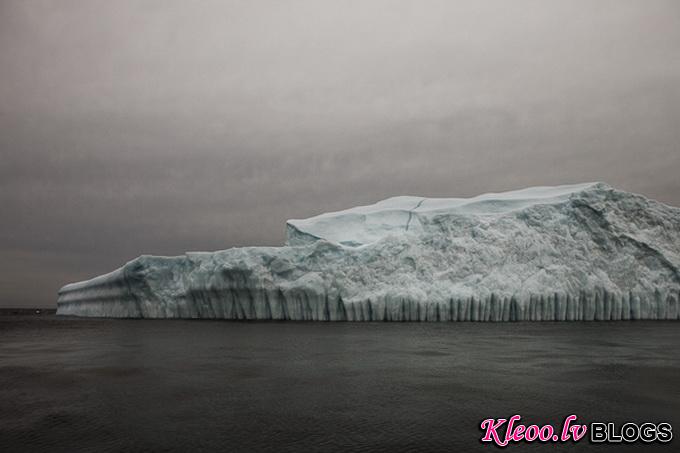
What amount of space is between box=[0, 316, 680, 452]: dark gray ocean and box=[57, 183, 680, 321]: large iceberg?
22.1 ft

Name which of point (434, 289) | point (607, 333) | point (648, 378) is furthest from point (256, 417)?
point (434, 289)

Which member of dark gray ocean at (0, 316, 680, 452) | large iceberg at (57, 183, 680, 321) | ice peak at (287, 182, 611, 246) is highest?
ice peak at (287, 182, 611, 246)

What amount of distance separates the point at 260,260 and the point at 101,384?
12.9 m

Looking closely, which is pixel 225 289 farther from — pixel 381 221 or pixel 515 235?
pixel 515 235

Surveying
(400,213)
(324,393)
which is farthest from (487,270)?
(324,393)

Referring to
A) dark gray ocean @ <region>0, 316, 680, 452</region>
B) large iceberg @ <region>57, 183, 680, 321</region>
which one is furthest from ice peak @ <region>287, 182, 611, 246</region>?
dark gray ocean @ <region>0, 316, 680, 452</region>

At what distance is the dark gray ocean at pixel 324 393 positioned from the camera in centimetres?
478

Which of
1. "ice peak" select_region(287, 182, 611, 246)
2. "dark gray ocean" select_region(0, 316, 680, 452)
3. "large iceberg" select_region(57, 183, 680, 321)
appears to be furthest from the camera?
"ice peak" select_region(287, 182, 611, 246)

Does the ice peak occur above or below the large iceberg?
above

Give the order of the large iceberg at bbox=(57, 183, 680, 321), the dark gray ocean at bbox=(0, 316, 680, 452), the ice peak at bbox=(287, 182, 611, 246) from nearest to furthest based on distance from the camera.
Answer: the dark gray ocean at bbox=(0, 316, 680, 452) → the large iceberg at bbox=(57, 183, 680, 321) → the ice peak at bbox=(287, 182, 611, 246)

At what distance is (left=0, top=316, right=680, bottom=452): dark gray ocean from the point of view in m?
4.78

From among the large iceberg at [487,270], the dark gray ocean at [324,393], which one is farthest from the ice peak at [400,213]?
the dark gray ocean at [324,393]

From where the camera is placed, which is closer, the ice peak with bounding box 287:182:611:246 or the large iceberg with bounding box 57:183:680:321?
the large iceberg with bounding box 57:183:680:321

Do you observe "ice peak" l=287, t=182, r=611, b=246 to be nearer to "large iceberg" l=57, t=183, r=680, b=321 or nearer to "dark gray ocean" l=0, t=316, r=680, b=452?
"large iceberg" l=57, t=183, r=680, b=321
